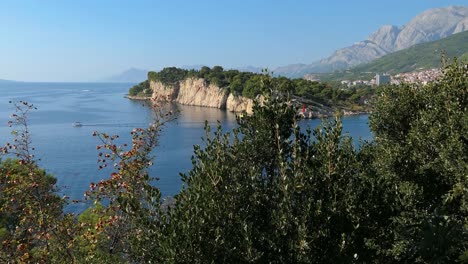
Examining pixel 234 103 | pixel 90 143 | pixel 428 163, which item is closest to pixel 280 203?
pixel 428 163

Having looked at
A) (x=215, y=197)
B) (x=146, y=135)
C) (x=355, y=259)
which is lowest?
(x=355, y=259)

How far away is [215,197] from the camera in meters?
11.8

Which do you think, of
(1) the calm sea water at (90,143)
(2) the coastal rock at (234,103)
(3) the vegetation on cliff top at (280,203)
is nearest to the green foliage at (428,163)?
(3) the vegetation on cliff top at (280,203)

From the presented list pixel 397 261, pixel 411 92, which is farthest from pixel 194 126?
pixel 397 261

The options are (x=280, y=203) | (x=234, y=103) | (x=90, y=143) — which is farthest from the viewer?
(x=234, y=103)

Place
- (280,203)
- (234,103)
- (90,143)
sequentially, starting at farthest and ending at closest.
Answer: (234,103)
(90,143)
(280,203)

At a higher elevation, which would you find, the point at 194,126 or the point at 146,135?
the point at 146,135

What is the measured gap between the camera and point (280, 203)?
11.4 meters

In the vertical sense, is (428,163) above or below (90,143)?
above

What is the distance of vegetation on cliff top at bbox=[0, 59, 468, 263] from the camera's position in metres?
10.9

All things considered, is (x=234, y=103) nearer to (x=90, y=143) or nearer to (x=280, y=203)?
(x=90, y=143)

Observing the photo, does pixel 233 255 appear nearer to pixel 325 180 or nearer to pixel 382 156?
pixel 325 180

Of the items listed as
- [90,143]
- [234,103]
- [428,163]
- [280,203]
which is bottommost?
[90,143]

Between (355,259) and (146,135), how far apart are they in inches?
367
